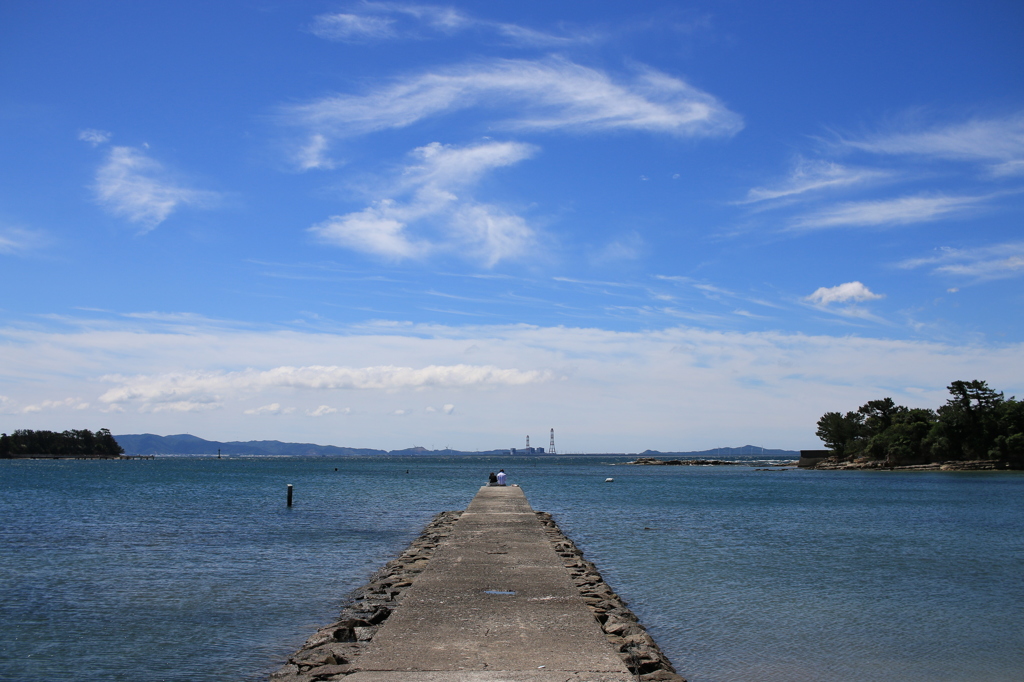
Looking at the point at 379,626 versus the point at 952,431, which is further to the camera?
the point at 952,431

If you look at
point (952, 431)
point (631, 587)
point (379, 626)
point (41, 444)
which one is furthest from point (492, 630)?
point (41, 444)

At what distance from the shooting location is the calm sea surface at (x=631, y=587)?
11023 millimetres

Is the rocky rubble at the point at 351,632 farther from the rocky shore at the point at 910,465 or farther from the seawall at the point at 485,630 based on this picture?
the rocky shore at the point at 910,465

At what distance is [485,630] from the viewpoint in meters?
9.28

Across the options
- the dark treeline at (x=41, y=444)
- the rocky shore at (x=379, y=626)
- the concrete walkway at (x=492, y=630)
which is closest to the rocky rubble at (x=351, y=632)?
the rocky shore at (x=379, y=626)

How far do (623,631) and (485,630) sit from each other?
257cm

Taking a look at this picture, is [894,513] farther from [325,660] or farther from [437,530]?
[325,660]

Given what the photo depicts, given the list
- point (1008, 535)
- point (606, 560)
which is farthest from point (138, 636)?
point (1008, 535)

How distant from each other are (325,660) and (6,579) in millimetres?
11180

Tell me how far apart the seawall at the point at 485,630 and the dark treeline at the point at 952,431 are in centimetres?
8706

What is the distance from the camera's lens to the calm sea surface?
11.0 m

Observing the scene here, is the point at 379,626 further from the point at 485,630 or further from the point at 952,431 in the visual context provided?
the point at 952,431

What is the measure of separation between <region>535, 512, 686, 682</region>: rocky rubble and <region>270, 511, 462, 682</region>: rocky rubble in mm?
3332

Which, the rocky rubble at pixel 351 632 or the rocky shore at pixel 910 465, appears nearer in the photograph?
the rocky rubble at pixel 351 632
